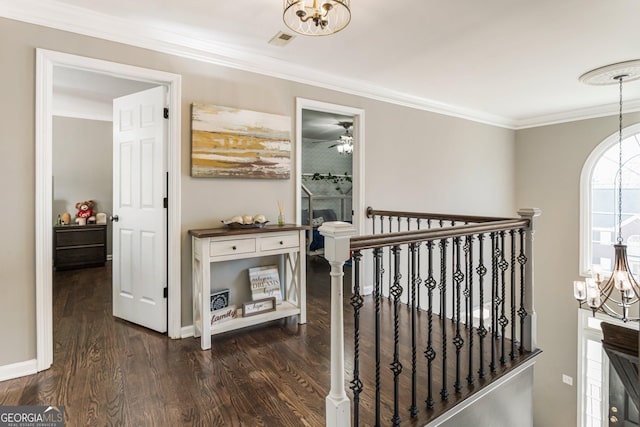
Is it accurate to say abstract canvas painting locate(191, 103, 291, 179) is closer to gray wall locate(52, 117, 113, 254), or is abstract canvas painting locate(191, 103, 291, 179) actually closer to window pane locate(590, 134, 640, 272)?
gray wall locate(52, 117, 113, 254)

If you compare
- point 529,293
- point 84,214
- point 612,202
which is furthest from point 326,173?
point 529,293

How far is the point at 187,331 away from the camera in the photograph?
2781 mm

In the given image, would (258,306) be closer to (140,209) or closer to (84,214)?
(140,209)

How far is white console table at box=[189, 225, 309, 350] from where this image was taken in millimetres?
2539

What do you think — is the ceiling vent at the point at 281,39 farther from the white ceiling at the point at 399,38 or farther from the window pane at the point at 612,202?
the window pane at the point at 612,202

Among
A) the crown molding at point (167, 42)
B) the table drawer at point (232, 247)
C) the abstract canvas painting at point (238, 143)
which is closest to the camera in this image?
the crown molding at point (167, 42)

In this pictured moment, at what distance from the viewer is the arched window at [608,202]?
4.88 meters

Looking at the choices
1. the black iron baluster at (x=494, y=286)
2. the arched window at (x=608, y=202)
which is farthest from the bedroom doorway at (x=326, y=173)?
the black iron baluster at (x=494, y=286)

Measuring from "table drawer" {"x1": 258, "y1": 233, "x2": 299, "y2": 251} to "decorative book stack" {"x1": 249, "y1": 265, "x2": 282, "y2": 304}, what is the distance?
14.2 inches

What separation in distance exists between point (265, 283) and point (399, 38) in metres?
2.46

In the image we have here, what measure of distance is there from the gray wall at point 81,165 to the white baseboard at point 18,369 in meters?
4.05

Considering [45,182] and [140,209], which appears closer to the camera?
[45,182]

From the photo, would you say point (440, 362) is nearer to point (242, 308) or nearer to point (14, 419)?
point (242, 308)

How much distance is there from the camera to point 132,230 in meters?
3.04
